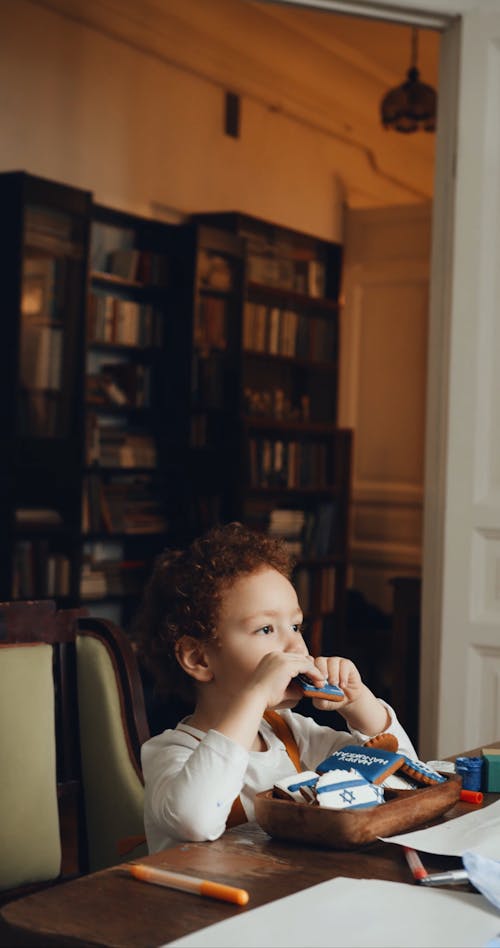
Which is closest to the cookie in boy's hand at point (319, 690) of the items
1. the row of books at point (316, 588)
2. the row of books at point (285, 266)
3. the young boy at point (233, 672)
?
the young boy at point (233, 672)

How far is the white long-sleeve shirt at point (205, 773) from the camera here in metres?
1.35

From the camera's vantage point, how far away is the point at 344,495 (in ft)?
24.7

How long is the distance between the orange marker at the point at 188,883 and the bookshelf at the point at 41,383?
3954 mm

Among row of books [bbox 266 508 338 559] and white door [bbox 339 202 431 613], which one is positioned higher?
white door [bbox 339 202 431 613]

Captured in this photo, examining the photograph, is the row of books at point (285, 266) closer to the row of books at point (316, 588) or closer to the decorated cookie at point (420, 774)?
the row of books at point (316, 588)

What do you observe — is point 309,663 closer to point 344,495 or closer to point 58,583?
point 58,583

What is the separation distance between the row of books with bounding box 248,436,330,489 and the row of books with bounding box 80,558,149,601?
3.15 ft

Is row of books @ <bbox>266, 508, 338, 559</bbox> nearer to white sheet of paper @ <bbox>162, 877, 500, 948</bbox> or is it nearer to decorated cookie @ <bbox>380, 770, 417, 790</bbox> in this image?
decorated cookie @ <bbox>380, 770, 417, 790</bbox>

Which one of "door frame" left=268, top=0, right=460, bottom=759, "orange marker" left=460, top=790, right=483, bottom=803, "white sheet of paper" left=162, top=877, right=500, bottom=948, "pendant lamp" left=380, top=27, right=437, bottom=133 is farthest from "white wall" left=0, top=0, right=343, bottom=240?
"white sheet of paper" left=162, top=877, right=500, bottom=948

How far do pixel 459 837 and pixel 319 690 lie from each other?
27cm

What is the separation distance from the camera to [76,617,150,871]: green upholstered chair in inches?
76.2

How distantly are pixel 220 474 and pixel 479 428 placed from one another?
3.15m

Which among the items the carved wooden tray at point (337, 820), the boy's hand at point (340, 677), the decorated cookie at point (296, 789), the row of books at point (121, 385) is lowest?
the carved wooden tray at point (337, 820)

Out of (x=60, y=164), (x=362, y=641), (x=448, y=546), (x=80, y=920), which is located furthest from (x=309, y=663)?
(x=362, y=641)
